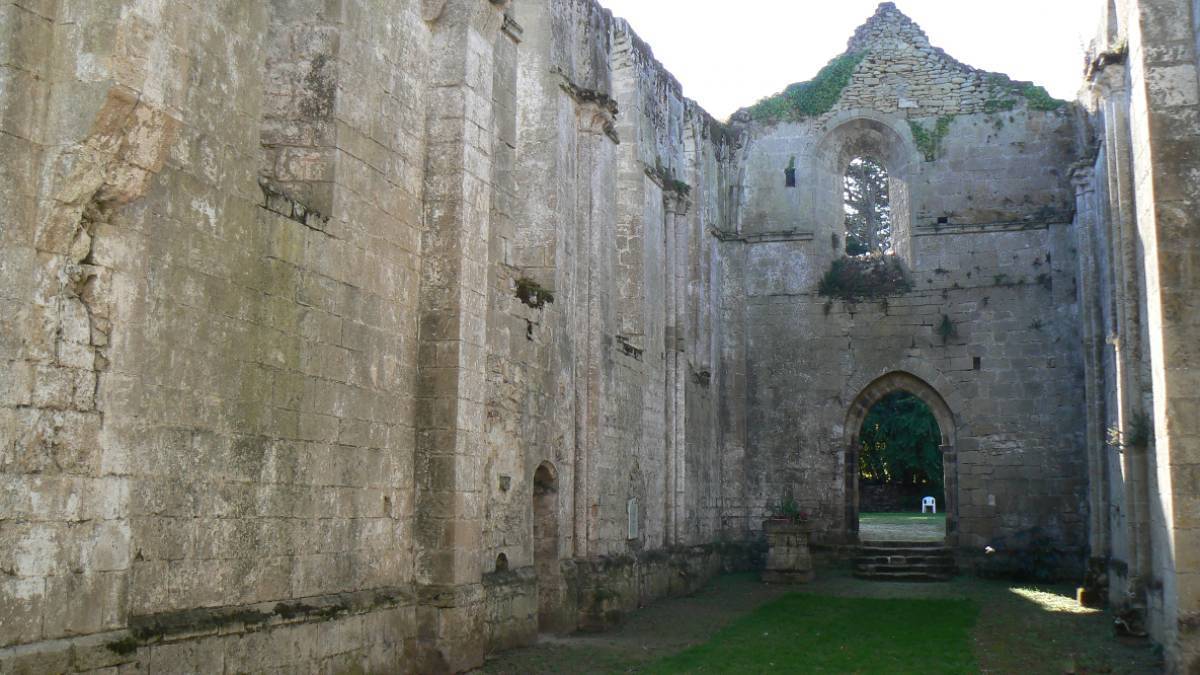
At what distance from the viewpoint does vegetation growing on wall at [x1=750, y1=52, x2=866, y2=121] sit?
22203 mm

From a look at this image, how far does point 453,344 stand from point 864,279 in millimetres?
13146

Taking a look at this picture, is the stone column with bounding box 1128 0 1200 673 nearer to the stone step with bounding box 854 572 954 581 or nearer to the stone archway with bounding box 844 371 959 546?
the stone step with bounding box 854 572 954 581

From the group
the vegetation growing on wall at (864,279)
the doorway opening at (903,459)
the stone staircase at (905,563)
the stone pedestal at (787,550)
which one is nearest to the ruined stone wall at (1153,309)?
the stone staircase at (905,563)

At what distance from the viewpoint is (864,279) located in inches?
850

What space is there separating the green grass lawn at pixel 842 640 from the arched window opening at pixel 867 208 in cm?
2238

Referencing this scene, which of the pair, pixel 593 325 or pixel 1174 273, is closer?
pixel 1174 273

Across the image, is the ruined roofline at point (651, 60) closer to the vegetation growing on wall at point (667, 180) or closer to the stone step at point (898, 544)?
the vegetation growing on wall at point (667, 180)

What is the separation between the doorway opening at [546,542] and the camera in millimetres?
13023

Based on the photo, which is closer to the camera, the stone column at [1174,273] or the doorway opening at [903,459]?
the stone column at [1174,273]

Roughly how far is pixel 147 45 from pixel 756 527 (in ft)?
54.4

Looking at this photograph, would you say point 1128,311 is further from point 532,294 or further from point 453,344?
point 453,344

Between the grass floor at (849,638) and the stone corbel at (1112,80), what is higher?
the stone corbel at (1112,80)

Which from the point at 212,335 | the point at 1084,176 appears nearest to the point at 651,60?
the point at 1084,176

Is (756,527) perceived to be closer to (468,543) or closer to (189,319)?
(468,543)
